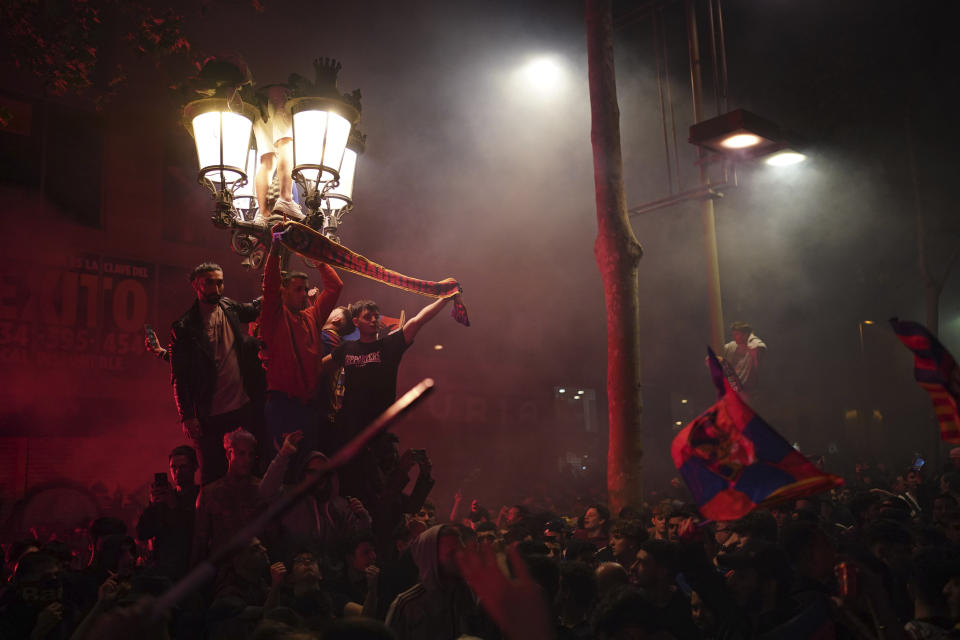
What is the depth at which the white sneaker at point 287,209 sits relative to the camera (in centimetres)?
533

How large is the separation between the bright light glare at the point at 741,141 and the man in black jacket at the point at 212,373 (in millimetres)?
4902

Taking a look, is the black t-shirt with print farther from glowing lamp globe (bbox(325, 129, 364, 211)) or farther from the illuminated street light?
the illuminated street light

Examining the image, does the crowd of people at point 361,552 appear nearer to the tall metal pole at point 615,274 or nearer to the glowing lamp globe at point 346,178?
the tall metal pole at point 615,274

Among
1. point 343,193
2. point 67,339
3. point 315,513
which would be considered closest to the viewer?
point 315,513

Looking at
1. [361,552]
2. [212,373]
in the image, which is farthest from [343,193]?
[361,552]

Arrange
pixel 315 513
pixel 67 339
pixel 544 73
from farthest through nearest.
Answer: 1. pixel 67 339
2. pixel 544 73
3. pixel 315 513

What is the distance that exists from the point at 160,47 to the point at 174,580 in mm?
4258

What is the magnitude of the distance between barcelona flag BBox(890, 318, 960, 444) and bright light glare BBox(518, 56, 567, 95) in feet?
24.5

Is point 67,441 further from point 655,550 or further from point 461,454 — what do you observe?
point 655,550

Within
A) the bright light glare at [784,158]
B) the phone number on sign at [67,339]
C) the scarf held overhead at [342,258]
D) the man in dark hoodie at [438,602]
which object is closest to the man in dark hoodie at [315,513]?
the man in dark hoodie at [438,602]

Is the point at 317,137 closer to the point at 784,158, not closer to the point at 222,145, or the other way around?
the point at 222,145

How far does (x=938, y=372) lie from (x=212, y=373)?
3.91 m

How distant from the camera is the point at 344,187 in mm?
5734

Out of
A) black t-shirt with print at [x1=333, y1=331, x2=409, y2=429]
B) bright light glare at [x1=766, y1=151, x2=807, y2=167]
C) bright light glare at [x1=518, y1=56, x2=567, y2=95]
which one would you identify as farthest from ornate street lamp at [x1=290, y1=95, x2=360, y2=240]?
bright light glare at [x1=766, y1=151, x2=807, y2=167]
